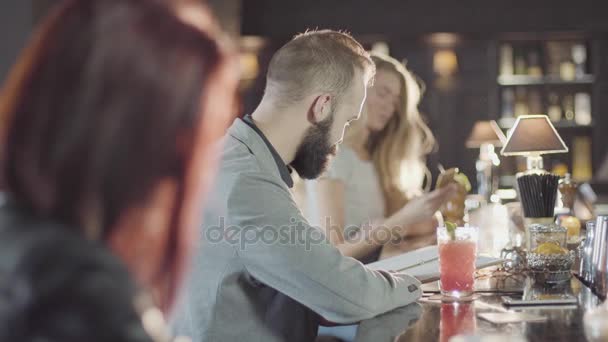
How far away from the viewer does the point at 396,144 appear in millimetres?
3662

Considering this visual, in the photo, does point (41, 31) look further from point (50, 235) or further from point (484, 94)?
point (484, 94)

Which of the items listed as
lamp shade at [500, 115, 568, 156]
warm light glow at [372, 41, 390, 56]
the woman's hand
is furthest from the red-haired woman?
warm light glow at [372, 41, 390, 56]

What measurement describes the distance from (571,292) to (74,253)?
4.57 ft

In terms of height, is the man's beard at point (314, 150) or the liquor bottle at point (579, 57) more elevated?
the man's beard at point (314, 150)

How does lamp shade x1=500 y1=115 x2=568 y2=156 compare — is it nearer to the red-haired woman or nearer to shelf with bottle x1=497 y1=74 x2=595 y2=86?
the red-haired woman

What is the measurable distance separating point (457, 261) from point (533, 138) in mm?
1240

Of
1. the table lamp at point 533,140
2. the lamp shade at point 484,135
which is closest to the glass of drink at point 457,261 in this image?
the table lamp at point 533,140

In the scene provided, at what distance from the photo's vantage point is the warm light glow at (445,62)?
24.6 ft

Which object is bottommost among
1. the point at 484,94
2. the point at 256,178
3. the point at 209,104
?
the point at 484,94

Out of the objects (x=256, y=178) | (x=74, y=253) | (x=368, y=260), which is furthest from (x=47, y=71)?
(x=368, y=260)

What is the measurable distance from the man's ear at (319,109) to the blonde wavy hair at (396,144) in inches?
60.7

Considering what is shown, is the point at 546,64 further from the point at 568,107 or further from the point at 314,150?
the point at 314,150

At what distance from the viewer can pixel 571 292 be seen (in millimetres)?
1860

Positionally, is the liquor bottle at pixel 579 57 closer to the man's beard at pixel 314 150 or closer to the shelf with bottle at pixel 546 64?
the shelf with bottle at pixel 546 64
